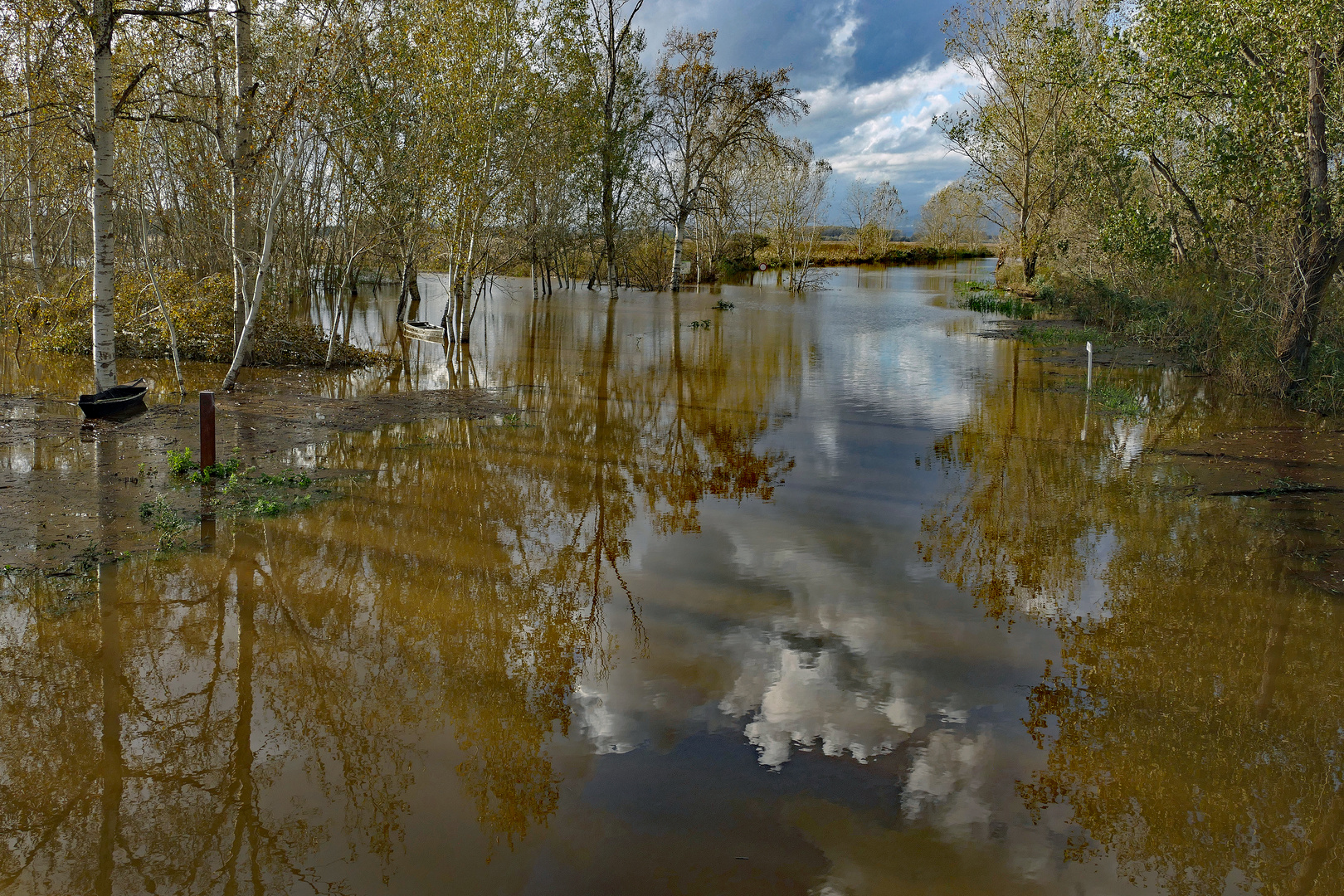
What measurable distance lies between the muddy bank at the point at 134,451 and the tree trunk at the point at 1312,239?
44.3 ft

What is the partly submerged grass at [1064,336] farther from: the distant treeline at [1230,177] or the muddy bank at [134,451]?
the muddy bank at [134,451]

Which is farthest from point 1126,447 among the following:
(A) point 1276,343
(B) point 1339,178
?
(B) point 1339,178

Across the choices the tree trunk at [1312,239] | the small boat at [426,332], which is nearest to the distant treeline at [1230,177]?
the tree trunk at [1312,239]

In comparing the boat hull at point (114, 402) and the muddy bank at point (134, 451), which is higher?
the boat hull at point (114, 402)

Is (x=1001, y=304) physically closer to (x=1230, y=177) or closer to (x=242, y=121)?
(x=1230, y=177)

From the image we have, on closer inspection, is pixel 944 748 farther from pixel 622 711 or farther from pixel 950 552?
pixel 950 552

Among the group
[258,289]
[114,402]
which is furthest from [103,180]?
[114,402]

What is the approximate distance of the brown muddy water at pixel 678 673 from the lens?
3854 mm

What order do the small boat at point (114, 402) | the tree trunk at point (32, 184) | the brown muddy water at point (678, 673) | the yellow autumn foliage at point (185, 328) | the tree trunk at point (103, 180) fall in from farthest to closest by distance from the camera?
the yellow autumn foliage at point (185, 328), the tree trunk at point (32, 184), the small boat at point (114, 402), the tree trunk at point (103, 180), the brown muddy water at point (678, 673)

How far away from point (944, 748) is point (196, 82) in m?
26.2

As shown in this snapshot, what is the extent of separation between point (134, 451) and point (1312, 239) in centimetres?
1800

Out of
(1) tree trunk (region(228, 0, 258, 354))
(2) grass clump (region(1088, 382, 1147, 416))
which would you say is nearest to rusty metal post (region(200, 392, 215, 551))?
(1) tree trunk (region(228, 0, 258, 354))

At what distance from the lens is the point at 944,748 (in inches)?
184

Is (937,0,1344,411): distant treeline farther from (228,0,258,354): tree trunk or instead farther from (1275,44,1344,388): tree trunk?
(228,0,258,354): tree trunk
